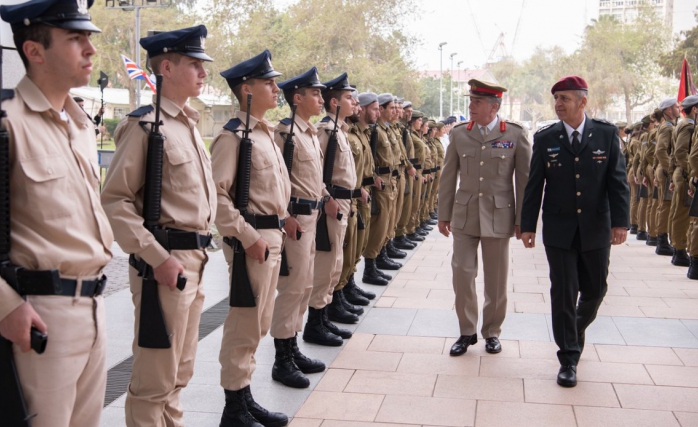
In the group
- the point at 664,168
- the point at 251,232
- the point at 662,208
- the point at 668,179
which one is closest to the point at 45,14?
the point at 251,232

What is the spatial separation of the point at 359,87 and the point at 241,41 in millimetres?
5106

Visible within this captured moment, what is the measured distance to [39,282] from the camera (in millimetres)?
2480

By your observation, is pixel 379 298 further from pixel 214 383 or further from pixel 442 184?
pixel 214 383

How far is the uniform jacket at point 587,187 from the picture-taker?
5.18 metres

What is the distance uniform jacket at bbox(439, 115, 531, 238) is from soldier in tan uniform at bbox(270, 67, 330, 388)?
1.14m

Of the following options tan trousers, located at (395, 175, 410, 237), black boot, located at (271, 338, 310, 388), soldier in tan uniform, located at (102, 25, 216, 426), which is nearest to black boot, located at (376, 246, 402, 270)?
tan trousers, located at (395, 175, 410, 237)

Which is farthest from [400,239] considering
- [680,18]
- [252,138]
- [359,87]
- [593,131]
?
[680,18]

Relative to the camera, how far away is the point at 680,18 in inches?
2869

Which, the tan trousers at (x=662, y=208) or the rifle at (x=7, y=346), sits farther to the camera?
the tan trousers at (x=662, y=208)

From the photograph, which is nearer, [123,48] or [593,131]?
[593,131]

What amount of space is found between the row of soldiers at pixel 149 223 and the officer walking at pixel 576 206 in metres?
1.55

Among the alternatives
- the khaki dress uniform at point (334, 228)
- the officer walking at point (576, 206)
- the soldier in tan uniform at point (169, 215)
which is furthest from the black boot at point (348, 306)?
the soldier in tan uniform at point (169, 215)

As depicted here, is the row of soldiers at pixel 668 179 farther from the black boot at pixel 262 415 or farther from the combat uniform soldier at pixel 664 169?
the black boot at pixel 262 415

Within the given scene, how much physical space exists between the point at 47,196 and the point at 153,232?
2.76 ft
